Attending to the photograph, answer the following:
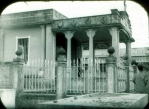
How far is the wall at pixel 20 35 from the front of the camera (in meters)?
15.6

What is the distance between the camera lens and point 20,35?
16062 millimetres

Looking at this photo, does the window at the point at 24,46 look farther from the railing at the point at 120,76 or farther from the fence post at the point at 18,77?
the railing at the point at 120,76

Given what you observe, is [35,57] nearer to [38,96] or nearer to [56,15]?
[56,15]

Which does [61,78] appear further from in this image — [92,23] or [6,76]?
[92,23]

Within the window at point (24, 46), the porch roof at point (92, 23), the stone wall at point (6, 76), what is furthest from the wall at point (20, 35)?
the stone wall at point (6, 76)

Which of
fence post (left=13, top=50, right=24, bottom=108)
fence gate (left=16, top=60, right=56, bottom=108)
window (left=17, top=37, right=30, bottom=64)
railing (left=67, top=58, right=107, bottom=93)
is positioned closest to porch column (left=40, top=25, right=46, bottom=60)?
window (left=17, top=37, right=30, bottom=64)

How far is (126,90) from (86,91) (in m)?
3.57

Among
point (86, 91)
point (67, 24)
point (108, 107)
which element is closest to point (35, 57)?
point (67, 24)

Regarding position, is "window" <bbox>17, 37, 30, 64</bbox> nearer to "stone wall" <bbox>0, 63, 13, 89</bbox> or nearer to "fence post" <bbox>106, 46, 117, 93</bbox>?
"stone wall" <bbox>0, 63, 13, 89</bbox>

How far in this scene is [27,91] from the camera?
10828 mm

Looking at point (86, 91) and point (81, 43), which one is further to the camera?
point (81, 43)

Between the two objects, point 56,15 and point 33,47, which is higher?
point 56,15

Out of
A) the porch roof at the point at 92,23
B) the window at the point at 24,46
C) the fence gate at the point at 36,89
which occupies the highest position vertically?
the porch roof at the point at 92,23

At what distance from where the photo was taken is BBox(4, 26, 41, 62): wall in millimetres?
15555
